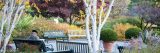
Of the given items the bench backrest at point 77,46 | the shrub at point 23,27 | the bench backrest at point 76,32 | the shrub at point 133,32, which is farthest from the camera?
the bench backrest at point 76,32

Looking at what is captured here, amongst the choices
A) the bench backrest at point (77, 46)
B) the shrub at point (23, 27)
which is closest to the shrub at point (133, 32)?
the shrub at point (23, 27)

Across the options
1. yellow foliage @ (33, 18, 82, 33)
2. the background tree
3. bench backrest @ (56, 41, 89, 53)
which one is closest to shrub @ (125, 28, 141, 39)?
the background tree

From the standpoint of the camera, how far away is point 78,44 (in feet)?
37.6

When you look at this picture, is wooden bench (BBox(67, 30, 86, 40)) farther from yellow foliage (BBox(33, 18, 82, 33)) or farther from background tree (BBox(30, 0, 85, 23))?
background tree (BBox(30, 0, 85, 23))

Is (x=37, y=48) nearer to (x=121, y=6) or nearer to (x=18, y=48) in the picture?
(x=18, y=48)

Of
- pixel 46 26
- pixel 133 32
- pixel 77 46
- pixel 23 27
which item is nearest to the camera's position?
pixel 77 46

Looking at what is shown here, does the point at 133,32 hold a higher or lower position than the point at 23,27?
lower

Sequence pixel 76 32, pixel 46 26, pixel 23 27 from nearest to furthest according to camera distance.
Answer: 1. pixel 23 27
2. pixel 46 26
3. pixel 76 32

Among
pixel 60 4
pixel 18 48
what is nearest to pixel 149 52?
pixel 18 48

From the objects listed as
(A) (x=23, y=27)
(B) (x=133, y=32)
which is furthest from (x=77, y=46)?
(B) (x=133, y=32)

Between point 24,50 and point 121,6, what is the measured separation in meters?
25.7

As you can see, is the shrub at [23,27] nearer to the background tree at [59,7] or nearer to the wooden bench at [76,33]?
the background tree at [59,7]

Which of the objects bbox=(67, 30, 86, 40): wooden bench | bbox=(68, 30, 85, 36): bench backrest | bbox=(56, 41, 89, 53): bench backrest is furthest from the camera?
bbox=(68, 30, 85, 36): bench backrest

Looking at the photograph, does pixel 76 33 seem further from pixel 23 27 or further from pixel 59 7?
pixel 23 27
